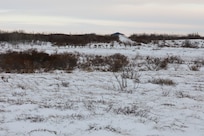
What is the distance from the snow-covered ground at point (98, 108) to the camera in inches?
204

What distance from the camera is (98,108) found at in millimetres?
6523

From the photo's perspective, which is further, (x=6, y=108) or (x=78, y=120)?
(x=6, y=108)

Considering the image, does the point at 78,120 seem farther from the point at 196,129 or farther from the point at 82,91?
the point at 82,91

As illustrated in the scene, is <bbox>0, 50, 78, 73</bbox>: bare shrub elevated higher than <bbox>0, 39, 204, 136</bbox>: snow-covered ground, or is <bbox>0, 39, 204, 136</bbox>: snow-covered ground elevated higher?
<bbox>0, 50, 78, 73</bbox>: bare shrub

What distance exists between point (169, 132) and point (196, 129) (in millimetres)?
490

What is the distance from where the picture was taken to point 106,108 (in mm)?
6539

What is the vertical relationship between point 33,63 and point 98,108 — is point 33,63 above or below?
above

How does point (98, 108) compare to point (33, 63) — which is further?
point (33, 63)

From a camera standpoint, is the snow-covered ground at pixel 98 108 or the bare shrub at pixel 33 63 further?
the bare shrub at pixel 33 63

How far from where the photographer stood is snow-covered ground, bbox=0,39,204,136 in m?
5.19

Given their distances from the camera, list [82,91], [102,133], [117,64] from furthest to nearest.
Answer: [117,64]
[82,91]
[102,133]

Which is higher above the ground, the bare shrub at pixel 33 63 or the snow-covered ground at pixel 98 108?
the bare shrub at pixel 33 63

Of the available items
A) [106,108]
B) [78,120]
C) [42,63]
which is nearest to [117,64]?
[42,63]

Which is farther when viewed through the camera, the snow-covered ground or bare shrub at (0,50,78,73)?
bare shrub at (0,50,78,73)
